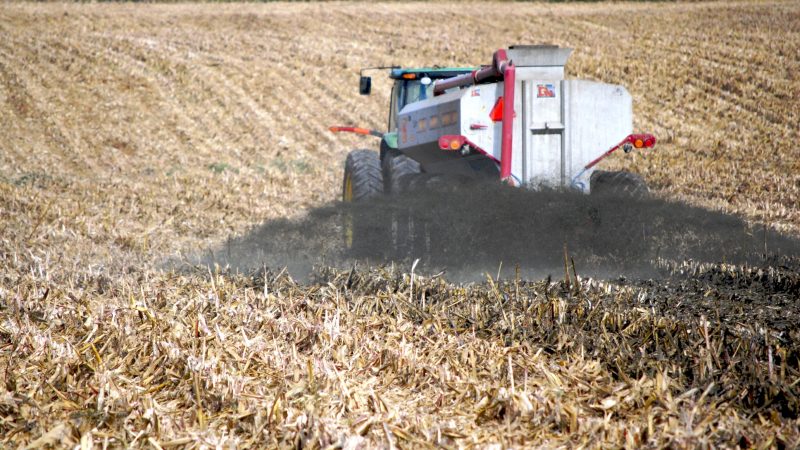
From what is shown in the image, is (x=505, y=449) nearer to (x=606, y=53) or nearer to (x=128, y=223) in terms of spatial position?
(x=128, y=223)

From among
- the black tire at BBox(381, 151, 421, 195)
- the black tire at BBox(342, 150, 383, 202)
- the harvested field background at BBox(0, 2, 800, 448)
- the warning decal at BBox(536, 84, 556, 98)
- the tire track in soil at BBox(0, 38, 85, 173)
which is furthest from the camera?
the tire track in soil at BBox(0, 38, 85, 173)

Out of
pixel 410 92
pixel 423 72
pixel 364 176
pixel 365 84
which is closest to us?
pixel 364 176

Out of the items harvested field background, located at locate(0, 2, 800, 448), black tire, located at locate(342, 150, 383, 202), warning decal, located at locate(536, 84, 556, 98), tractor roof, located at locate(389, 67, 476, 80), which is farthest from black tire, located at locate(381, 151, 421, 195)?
warning decal, located at locate(536, 84, 556, 98)

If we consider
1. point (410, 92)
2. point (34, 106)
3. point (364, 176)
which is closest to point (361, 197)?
point (364, 176)

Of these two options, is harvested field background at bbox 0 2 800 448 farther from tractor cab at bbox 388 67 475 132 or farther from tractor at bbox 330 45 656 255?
tractor cab at bbox 388 67 475 132

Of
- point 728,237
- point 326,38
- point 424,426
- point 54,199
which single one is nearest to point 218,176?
point 54,199

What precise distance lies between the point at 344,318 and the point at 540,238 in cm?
262

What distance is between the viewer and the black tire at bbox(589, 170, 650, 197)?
23.9ft

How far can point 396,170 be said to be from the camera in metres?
8.40

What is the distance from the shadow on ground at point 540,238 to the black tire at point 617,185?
0.63ft

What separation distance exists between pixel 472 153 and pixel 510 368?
13.2 ft

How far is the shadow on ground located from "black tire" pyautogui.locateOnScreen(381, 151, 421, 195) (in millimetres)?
703

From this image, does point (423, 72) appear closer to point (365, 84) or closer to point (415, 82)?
point (415, 82)

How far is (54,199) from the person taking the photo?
31.7ft
